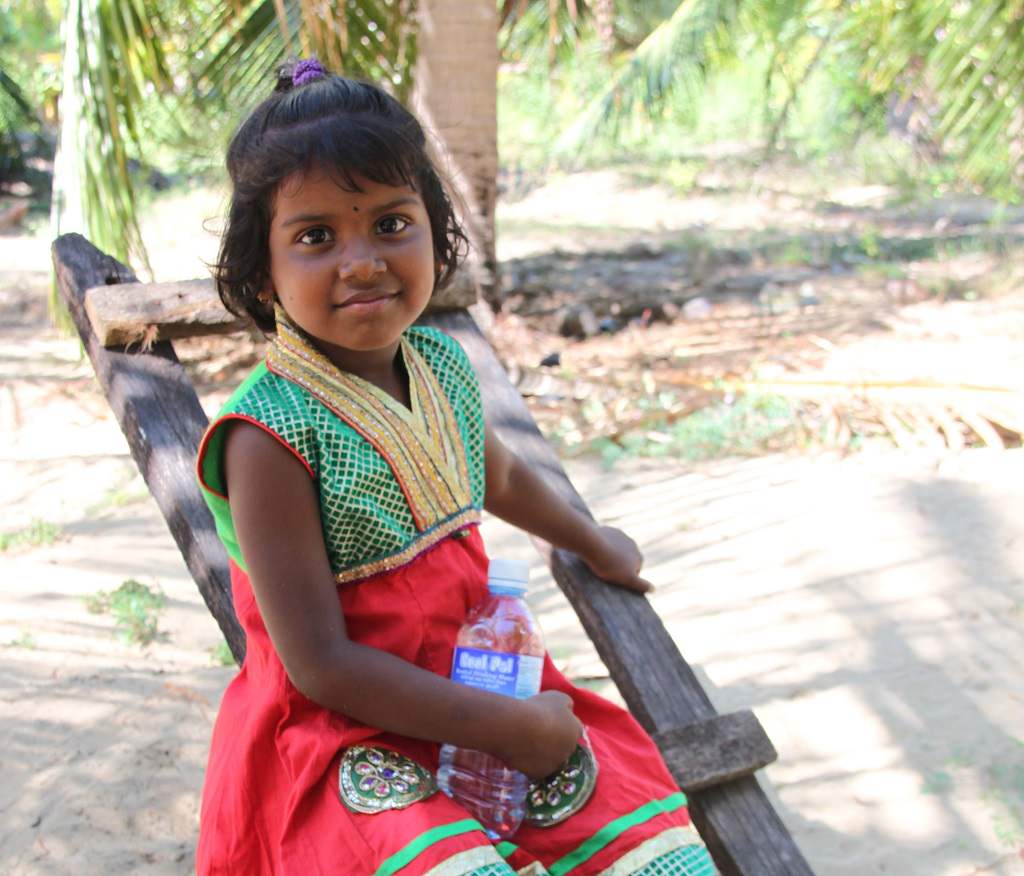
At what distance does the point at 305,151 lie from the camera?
140 cm

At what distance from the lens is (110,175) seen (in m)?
4.47

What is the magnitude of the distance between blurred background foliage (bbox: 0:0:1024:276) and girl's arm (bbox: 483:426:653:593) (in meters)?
2.32

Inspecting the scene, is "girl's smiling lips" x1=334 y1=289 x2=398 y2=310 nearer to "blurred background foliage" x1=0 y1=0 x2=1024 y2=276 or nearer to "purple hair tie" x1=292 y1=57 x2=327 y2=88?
"purple hair tie" x1=292 y1=57 x2=327 y2=88

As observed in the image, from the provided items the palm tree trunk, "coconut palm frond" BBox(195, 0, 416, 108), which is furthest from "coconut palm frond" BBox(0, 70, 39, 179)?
the palm tree trunk

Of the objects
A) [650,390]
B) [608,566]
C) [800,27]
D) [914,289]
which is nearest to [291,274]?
[608,566]

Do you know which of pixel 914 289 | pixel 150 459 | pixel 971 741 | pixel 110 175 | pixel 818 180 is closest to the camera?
pixel 150 459

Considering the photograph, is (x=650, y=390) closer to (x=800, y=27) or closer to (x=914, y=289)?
(x=914, y=289)

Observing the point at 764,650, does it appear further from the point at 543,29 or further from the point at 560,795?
the point at 543,29

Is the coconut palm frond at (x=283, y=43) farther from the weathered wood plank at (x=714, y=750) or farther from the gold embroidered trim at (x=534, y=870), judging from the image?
the gold embroidered trim at (x=534, y=870)

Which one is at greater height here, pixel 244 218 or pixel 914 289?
pixel 244 218

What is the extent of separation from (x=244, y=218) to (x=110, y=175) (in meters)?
3.33

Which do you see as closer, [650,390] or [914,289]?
[650,390]

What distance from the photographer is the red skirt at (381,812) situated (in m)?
1.31

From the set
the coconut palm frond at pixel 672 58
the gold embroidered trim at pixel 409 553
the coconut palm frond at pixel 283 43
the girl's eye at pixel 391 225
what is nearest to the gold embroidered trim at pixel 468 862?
the gold embroidered trim at pixel 409 553
